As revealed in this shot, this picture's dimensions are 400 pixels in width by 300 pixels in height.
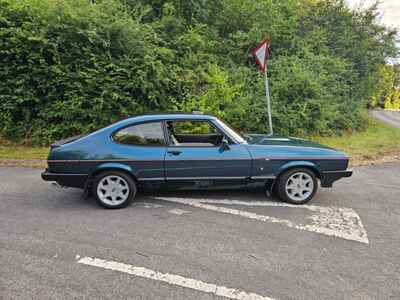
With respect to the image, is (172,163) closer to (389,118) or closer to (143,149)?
(143,149)

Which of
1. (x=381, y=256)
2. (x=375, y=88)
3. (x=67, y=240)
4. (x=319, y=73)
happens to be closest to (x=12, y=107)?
(x=67, y=240)

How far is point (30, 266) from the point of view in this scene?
2.52 meters

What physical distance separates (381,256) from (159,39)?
8224 millimetres

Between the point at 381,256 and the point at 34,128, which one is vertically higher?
the point at 34,128

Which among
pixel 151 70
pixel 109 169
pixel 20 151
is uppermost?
pixel 151 70

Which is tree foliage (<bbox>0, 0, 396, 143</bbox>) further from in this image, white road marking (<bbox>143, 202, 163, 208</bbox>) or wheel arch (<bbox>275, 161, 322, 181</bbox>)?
white road marking (<bbox>143, 202, 163, 208</bbox>)

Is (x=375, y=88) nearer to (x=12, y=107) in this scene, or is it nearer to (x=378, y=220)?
(x=378, y=220)

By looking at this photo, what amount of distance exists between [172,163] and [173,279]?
175cm

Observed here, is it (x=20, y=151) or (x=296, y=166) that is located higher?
(x=296, y=166)

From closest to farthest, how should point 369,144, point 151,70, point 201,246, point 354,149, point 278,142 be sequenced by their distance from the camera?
point 201,246
point 278,142
point 354,149
point 151,70
point 369,144

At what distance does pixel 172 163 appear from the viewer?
12.5ft

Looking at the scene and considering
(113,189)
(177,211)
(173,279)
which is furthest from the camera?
(113,189)

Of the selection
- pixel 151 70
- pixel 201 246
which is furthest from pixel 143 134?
pixel 151 70

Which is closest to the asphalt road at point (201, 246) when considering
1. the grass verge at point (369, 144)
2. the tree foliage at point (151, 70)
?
the grass verge at point (369, 144)
